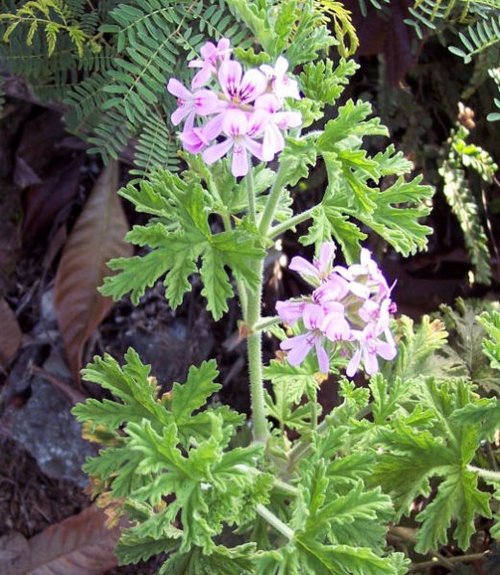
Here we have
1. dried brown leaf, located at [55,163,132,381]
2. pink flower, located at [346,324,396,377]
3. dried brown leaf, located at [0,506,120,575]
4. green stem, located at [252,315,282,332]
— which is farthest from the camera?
dried brown leaf, located at [55,163,132,381]

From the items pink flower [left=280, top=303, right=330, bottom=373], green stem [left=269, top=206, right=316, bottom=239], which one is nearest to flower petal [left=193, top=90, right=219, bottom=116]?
green stem [left=269, top=206, right=316, bottom=239]

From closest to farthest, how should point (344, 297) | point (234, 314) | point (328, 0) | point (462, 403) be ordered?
point (344, 297) < point (462, 403) < point (328, 0) < point (234, 314)

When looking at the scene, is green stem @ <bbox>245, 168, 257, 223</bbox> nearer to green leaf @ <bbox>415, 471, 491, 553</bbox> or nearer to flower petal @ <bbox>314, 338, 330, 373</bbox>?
Answer: flower petal @ <bbox>314, 338, 330, 373</bbox>

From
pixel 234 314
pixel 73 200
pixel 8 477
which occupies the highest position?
pixel 73 200

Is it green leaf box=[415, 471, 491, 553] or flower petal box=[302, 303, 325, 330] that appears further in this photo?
green leaf box=[415, 471, 491, 553]

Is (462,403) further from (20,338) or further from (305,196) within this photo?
(20,338)

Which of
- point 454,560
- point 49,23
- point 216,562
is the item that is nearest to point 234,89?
point 49,23

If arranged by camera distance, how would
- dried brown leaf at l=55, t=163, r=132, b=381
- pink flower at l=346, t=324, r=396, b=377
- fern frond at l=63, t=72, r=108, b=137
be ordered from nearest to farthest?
pink flower at l=346, t=324, r=396, b=377 → fern frond at l=63, t=72, r=108, b=137 → dried brown leaf at l=55, t=163, r=132, b=381

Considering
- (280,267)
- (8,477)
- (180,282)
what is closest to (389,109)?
(280,267)
